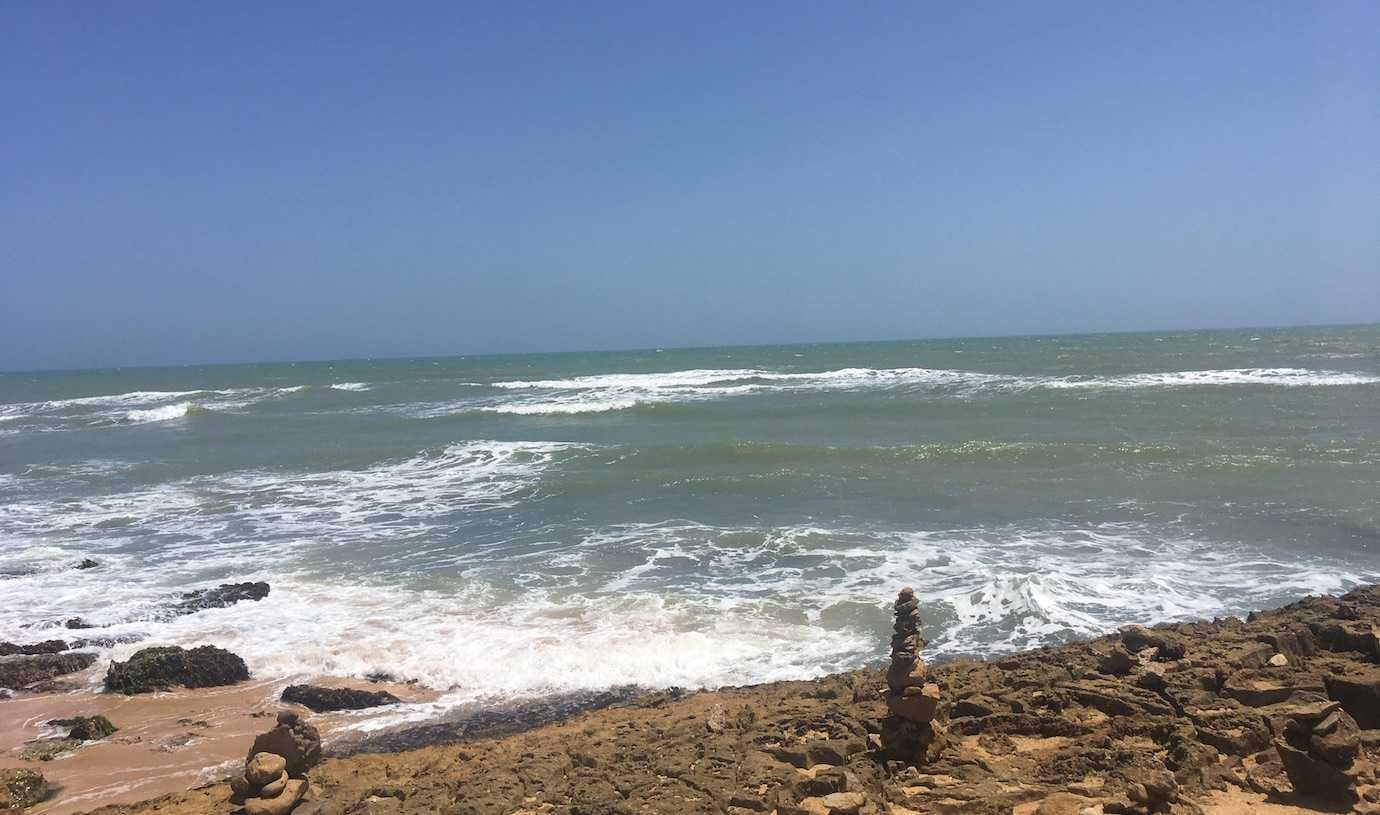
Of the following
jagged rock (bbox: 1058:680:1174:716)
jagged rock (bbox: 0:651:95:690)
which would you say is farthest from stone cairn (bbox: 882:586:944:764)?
jagged rock (bbox: 0:651:95:690)

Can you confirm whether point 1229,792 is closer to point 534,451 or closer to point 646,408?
point 534,451

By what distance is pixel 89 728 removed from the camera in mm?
6691

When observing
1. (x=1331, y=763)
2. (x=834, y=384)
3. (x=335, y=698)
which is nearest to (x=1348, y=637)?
(x=1331, y=763)

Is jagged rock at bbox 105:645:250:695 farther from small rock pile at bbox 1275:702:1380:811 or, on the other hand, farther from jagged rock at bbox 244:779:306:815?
small rock pile at bbox 1275:702:1380:811

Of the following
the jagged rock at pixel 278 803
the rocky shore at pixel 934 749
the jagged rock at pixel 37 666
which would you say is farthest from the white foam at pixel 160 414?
the jagged rock at pixel 278 803

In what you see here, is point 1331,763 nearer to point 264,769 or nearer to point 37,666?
point 264,769

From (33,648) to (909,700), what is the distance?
8.86m

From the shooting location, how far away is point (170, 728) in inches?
269

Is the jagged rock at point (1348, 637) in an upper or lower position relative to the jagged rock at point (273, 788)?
upper

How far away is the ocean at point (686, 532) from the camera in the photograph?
8.41 metres

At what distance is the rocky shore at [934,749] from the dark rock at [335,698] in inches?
26.6

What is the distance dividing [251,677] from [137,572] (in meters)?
4.89

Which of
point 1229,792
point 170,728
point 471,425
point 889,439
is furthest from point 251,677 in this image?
point 471,425

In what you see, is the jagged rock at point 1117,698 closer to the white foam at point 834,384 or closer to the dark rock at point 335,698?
the dark rock at point 335,698
